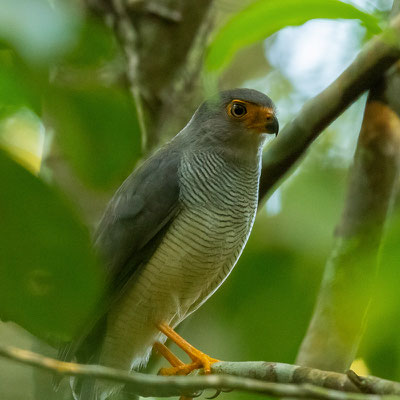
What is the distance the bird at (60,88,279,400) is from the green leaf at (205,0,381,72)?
1.86m

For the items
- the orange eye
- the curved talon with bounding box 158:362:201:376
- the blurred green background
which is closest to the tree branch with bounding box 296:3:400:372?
the blurred green background

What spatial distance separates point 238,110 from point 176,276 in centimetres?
125

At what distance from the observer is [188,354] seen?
13.5 feet

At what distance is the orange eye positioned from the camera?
4.49 meters

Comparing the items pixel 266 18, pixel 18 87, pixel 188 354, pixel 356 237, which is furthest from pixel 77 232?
pixel 188 354

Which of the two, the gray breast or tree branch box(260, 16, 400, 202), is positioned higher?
tree branch box(260, 16, 400, 202)

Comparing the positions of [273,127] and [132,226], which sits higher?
[273,127]

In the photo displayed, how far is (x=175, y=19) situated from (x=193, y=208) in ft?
6.21

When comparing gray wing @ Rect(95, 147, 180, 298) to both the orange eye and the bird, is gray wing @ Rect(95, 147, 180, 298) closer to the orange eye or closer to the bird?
the bird

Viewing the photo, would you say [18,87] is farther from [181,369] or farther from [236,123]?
[236,123]

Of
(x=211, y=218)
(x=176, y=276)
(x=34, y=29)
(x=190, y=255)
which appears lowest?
(x=176, y=276)

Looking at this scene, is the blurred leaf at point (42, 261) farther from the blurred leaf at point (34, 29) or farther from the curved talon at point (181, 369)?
the curved talon at point (181, 369)

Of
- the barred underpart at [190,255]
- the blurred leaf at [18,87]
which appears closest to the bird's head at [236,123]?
the barred underpart at [190,255]

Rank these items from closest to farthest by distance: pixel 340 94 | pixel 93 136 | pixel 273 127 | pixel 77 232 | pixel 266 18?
1. pixel 77 232
2. pixel 93 136
3. pixel 266 18
4. pixel 340 94
5. pixel 273 127
